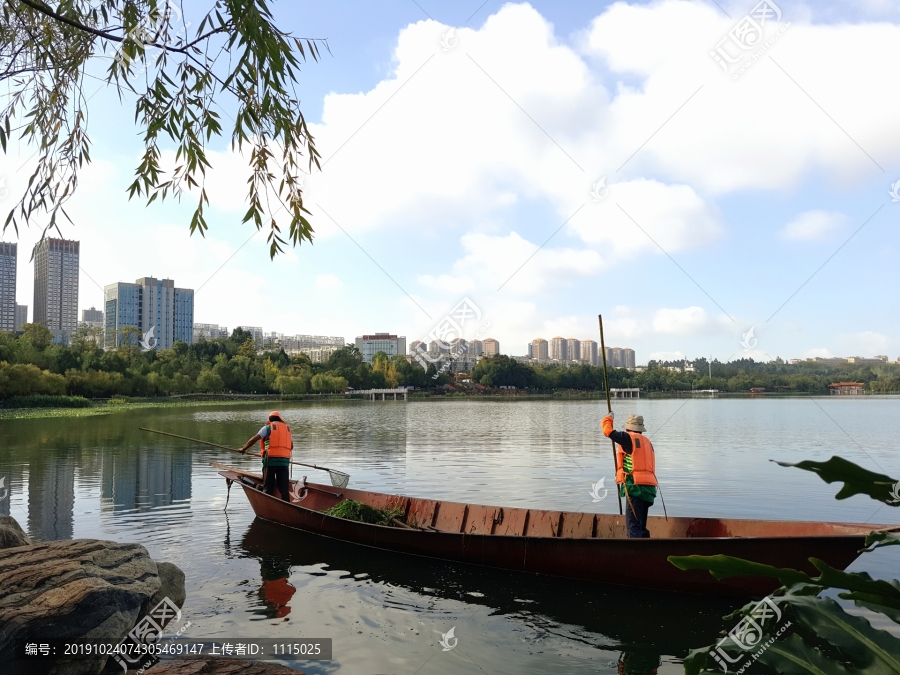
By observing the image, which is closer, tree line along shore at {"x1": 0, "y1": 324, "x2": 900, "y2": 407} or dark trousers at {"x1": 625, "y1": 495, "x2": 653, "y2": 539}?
dark trousers at {"x1": 625, "y1": 495, "x2": 653, "y2": 539}

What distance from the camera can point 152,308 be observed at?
106 m

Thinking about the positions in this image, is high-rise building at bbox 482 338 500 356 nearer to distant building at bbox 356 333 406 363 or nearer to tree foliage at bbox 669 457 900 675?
distant building at bbox 356 333 406 363

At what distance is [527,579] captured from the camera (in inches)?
344

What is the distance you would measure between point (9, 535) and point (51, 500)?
8.04 m

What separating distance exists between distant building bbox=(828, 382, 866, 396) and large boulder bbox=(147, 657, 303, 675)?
11182 centimetres

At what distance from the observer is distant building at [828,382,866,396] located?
101 metres

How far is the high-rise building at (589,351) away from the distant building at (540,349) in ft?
36.9

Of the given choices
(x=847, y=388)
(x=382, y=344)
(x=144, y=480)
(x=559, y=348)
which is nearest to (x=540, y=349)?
(x=559, y=348)

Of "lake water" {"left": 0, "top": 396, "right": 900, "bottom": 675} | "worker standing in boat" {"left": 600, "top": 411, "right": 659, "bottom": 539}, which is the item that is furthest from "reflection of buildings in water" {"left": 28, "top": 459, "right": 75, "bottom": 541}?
"worker standing in boat" {"left": 600, "top": 411, "right": 659, "bottom": 539}

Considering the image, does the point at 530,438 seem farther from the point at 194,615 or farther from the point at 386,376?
the point at 386,376

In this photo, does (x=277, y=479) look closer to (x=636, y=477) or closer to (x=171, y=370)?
(x=636, y=477)

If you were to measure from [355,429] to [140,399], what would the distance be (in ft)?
112

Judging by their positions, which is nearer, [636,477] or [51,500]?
[636,477]

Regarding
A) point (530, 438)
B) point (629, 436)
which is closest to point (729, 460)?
point (530, 438)
